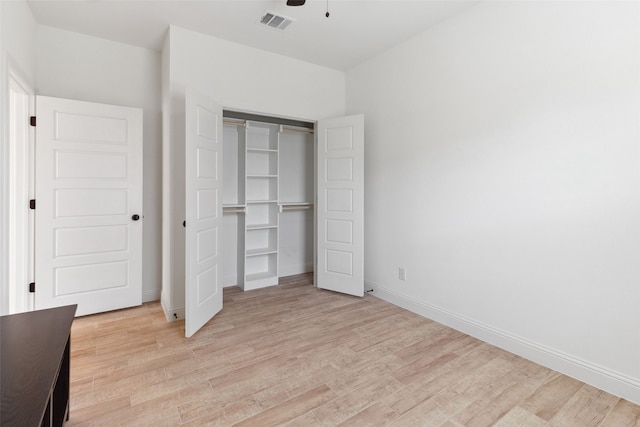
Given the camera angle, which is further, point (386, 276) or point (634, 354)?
point (386, 276)

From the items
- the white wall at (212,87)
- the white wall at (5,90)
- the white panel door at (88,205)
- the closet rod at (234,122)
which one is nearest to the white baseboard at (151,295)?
the white panel door at (88,205)

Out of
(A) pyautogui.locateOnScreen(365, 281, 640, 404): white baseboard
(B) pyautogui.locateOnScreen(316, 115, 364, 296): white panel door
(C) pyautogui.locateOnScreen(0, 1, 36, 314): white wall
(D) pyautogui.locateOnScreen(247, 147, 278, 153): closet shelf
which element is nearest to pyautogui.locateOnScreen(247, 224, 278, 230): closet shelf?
(B) pyautogui.locateOnScreen(316, 115, 364, 296): white panel door

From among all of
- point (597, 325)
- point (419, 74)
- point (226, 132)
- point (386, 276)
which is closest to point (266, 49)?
point (226, 132)

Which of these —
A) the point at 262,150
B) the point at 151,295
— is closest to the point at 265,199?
the point at 262,150

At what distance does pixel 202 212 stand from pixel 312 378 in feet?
5.72

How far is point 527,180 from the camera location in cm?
244

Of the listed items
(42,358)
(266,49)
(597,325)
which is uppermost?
(266,49)

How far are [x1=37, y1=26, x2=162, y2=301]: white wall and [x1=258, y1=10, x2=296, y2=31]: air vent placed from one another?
1483 millimetres

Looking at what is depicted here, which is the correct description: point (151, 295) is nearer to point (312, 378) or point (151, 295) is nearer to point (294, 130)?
point (312, 378)

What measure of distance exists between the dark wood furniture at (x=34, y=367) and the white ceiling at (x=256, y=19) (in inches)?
105

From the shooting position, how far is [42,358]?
3.64 feet

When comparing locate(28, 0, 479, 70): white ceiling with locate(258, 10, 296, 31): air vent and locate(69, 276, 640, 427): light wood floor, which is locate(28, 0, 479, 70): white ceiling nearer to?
locate(258, 10, 296, 31): air vent

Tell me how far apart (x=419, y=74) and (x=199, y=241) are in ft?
9.07

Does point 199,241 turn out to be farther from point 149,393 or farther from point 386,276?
point 386,276
